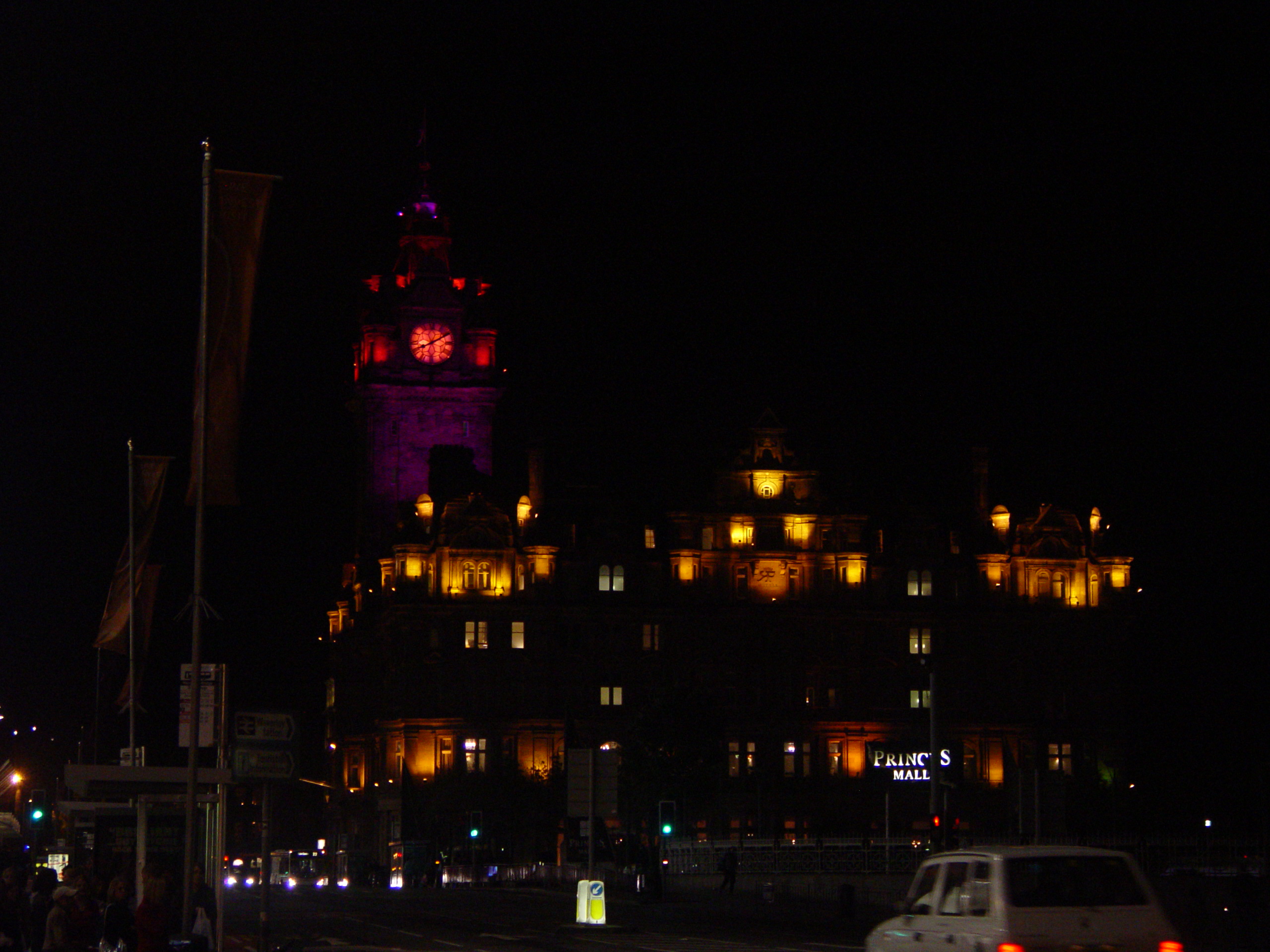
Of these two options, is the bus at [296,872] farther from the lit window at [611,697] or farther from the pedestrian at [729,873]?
the pedestrian at [729,873]

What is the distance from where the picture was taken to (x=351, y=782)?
123 meters

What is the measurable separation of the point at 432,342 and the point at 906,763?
57.3 metres

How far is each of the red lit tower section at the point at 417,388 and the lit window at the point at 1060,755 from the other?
40.5 metres

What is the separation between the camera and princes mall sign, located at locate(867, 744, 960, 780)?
72.5 meters

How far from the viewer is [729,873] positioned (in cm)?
6575

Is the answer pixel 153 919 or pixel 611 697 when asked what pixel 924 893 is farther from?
pixel 611 697

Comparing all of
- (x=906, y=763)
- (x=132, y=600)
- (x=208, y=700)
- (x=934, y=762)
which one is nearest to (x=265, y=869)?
(x=208, y=700)

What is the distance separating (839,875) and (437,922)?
725 inches

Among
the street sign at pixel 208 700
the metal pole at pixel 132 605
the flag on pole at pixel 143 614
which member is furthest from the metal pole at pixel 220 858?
the flag on pole at pixel 143 614

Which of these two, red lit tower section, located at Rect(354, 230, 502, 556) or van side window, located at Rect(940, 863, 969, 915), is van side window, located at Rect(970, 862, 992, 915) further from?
red lit tower section, located at Rect(354, 230, 502, 556)

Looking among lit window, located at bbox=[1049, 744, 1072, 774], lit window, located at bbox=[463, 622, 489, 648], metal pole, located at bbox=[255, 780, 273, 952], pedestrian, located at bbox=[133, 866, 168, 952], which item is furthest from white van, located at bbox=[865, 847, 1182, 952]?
lit window, located at bbox=[1049, 744, 1072, 774]

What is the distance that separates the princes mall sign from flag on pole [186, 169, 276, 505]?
48991 mm

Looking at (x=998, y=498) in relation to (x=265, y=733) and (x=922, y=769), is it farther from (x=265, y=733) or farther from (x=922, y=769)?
(x=265, y=733)

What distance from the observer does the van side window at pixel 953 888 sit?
1911 cm
